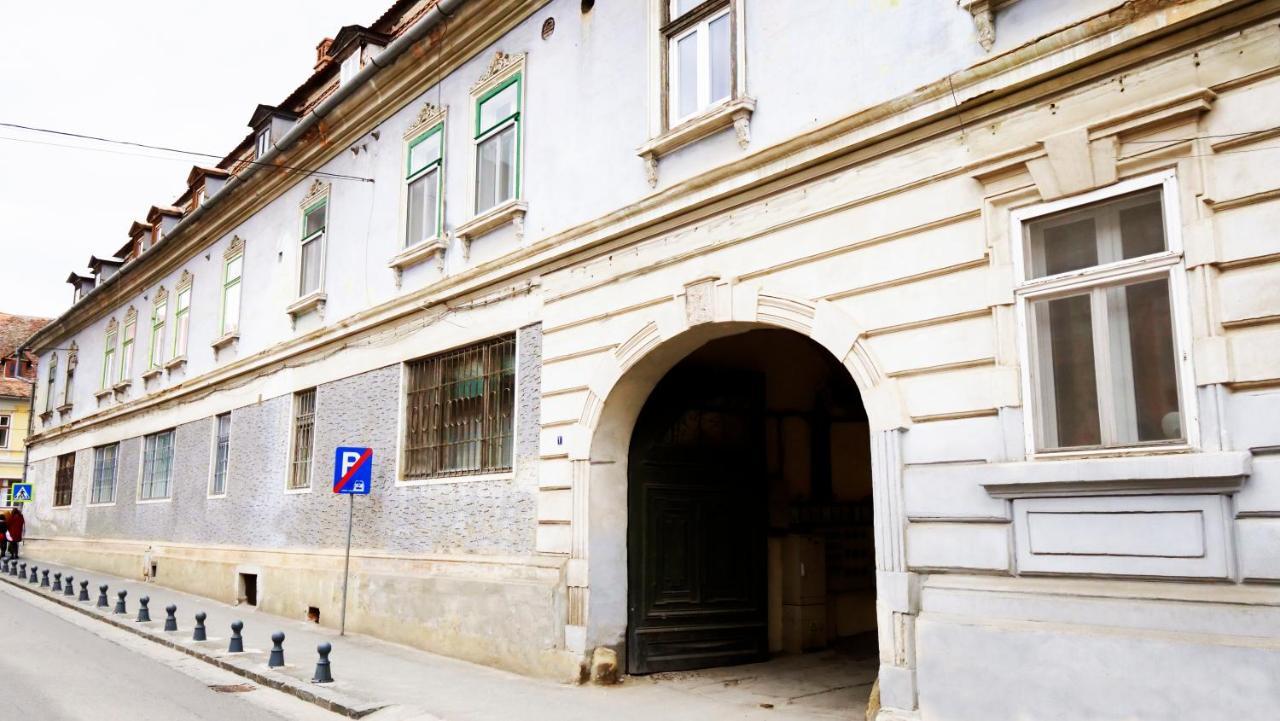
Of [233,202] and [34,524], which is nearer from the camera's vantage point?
[233,202]

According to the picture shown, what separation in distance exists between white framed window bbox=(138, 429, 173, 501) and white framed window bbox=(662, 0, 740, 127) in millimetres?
16719

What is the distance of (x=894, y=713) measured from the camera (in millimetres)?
7070

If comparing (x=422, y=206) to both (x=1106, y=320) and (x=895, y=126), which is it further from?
(x=1106, y=320)

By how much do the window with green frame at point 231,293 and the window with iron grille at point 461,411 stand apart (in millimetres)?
7618

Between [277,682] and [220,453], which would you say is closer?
[277,682]

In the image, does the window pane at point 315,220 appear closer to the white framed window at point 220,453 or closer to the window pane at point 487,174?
the white framed window at point 220,453

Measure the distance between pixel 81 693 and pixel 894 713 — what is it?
7.35 meters

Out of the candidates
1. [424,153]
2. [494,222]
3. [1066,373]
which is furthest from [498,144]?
[1066,373]

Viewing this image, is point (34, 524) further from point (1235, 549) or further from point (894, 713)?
point (1235, 549)

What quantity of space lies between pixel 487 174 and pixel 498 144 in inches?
15.8

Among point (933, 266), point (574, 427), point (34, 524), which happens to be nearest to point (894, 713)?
point (933, 266)

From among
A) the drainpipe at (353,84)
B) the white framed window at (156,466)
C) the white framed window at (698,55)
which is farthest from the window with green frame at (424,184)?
the white framed window at (156,466)

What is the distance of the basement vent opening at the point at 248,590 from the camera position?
685 inches

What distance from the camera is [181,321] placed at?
2278 centimetres
